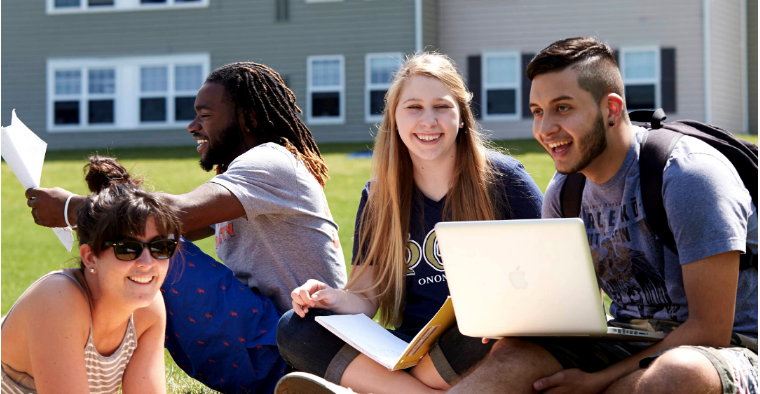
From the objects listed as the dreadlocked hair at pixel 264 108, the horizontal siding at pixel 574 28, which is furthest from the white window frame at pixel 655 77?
the dreadlocked hair at pixel 264 108

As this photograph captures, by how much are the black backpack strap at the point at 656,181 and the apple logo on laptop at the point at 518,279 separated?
0.57m

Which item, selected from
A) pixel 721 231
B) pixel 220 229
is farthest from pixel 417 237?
pixel 721 231

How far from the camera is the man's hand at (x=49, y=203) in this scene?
139 inches

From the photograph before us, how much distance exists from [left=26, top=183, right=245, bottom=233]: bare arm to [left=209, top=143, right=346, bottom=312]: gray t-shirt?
6.9 inches

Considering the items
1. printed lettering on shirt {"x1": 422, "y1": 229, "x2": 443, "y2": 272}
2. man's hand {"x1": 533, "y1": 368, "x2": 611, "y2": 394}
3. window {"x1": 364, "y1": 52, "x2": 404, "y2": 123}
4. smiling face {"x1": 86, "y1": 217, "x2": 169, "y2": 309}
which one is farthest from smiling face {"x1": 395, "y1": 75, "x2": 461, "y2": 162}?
window {"x1": 364, "y1": 52, "x2": 404, "y2": 123}

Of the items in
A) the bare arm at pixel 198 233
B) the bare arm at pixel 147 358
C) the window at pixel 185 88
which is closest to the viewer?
the bare arm at pixel 147 358

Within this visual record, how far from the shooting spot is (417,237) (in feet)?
12.3

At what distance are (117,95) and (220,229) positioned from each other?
1756 cm

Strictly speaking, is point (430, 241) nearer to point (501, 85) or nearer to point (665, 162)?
point (665, 162)

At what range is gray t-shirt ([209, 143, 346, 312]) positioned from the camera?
3.96 meters

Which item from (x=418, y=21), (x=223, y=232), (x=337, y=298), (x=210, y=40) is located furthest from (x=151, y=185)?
(x=210, y=40)

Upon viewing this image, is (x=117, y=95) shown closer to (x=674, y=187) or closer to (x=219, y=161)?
(x=219, y=161)

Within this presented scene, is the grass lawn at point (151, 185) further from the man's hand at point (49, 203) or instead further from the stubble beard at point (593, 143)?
the stubble beard at point (593, 143)

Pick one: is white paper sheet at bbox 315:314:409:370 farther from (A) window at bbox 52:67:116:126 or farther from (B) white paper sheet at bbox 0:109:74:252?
(A) window at bbox 52:67:116:126
